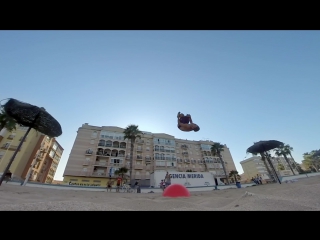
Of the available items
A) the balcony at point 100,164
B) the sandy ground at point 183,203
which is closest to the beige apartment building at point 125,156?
the balcony at point 100,164

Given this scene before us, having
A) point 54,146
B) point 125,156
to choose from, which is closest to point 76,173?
point 125,156

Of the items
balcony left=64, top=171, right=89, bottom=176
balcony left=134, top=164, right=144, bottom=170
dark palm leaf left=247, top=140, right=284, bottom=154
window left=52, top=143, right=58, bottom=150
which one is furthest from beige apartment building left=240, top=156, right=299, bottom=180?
window left=52, top=143, right=58, bottom=150

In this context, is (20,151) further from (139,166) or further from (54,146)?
(139,166)

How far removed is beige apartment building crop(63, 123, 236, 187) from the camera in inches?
1501

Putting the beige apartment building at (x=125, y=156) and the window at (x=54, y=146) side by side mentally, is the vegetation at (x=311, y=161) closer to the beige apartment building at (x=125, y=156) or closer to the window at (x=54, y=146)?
the beige apartment building at (x=125, y=156)

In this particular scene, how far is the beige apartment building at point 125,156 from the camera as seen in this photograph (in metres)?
38.1

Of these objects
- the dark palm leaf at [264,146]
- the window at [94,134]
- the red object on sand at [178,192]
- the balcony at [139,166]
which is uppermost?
the window at [94,134]

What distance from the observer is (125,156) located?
145 ft
